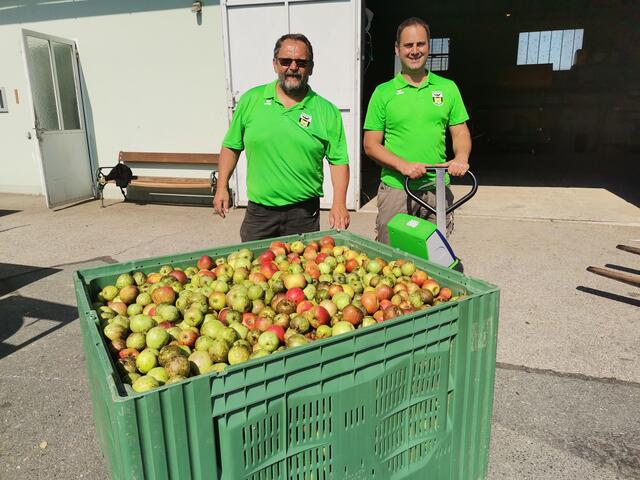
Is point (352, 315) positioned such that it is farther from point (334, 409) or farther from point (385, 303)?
point (334, 409)

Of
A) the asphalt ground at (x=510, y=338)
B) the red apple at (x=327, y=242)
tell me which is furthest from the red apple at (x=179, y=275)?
the asphalt ground at (x=510, y=338)

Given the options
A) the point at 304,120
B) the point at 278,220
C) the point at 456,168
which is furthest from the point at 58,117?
the point at 456,168

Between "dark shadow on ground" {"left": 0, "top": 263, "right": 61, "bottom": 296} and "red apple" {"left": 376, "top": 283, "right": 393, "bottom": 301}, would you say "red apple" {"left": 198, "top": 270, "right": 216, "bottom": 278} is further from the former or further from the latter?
"dark shadow on ground" {"left": 0, "top": 263, "right": 61, "bottom": 296}

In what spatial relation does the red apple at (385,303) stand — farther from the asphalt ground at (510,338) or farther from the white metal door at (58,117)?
the white metal door at (58,117)

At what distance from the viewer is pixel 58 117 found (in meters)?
9.41

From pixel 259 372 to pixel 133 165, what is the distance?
9388 mm

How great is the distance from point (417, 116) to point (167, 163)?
287 inches

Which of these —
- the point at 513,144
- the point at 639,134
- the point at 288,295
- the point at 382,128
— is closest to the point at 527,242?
the point at 382,128

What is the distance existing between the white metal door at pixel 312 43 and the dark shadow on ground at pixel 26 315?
15.8 ft

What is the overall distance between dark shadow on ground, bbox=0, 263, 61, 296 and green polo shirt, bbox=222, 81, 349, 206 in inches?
131

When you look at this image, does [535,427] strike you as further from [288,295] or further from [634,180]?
[634,180]

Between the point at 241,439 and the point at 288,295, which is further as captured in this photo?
Answer: the point at 288,295

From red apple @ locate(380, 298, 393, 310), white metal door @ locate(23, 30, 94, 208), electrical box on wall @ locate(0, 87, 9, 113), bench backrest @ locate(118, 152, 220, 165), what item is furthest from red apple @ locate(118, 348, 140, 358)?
electrical box on wall @ locate(0, 87, 9, 113)

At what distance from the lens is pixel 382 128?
11.3ft
